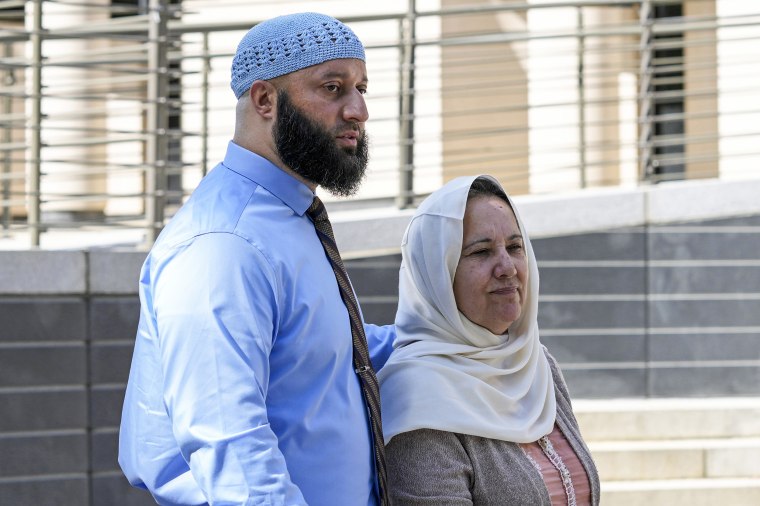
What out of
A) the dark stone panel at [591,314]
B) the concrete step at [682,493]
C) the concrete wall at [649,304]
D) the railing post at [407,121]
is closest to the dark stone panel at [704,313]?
the concrete wall at [649,304]

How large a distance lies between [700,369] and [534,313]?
175 inches

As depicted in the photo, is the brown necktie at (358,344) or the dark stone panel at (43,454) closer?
the brown necktie at (358,344)

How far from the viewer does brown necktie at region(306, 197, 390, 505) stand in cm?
245

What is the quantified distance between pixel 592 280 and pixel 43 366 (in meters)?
3.25

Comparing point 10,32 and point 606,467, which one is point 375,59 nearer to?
point 10,32

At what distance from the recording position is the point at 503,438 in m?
2.91

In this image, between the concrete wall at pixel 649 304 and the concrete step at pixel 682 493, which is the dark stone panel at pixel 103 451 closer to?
the concrete wall at pixel 649 304

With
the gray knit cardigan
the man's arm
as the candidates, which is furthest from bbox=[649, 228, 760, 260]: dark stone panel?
the man's arm

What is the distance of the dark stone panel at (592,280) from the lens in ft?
23.0

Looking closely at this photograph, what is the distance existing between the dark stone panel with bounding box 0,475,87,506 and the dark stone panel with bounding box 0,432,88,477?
5 centimetres

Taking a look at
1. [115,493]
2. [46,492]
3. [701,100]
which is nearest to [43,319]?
[46,492]

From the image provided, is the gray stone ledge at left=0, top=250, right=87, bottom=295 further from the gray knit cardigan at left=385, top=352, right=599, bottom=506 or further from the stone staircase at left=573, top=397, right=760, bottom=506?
the gray knit cardigan at left=385, top=352, right=599, bottom=506

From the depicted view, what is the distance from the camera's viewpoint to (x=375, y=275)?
642 centimetres

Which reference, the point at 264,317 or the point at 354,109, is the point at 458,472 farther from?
the point at 354,109
